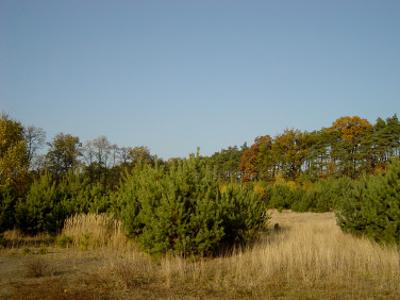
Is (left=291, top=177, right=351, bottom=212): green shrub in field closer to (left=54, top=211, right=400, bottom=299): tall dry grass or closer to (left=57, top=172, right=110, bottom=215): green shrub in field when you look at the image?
(left=57, top=172, right=110, bottom=215): green shrub in field

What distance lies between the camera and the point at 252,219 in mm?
11812

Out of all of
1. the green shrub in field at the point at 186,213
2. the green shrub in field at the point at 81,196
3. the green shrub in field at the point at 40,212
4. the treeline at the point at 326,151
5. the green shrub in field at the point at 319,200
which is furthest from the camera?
the treeline at the point at 326,151

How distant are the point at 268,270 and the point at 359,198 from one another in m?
6.04

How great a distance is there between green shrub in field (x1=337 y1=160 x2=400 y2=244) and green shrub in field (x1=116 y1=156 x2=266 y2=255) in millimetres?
3344

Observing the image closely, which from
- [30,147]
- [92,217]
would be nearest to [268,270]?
[92,217]

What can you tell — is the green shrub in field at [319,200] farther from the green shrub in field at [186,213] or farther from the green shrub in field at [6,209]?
the green shrub in field at [6,209]

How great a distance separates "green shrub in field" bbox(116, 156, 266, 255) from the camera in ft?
29.8

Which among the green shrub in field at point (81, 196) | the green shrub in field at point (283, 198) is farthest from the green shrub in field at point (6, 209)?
the green shrub in field at point (283, 198)

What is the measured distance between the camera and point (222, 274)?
7.74 m

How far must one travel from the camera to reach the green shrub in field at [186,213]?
29.8ft

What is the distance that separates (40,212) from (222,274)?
9175mm

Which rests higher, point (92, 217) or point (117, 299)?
point (92, 217)

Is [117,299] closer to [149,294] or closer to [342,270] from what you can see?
[149,294]

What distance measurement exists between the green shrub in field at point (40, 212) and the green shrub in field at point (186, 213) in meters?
4.59
